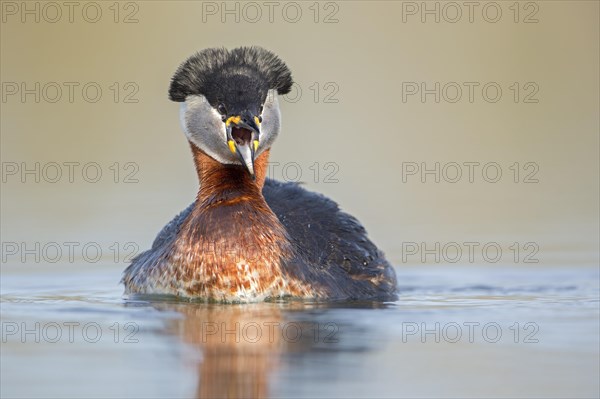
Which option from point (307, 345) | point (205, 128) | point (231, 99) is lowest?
point (307, 345)

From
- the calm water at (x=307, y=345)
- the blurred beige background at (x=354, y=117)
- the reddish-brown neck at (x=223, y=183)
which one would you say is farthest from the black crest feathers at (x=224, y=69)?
the blurred beige background at (x=354, y=117)

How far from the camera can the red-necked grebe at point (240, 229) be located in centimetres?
1310

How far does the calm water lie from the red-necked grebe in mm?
310

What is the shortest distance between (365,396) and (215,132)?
532 cm

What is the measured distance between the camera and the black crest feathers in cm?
1354

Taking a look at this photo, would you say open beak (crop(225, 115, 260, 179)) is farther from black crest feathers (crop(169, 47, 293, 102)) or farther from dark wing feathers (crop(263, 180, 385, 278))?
dark wing feathers (crop(263, 180, 385, 278))

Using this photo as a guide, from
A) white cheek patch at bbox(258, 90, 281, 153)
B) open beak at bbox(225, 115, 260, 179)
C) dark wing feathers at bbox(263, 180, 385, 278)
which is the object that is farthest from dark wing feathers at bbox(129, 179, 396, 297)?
open beak at bbox(225, 115, 260, 179)

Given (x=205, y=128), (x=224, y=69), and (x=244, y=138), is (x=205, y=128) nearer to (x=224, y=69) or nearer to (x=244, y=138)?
(x=244, y=138)

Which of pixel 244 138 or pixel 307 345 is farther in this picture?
pixel 244 138

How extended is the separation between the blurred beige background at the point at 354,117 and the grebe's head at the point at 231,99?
12.3 ft

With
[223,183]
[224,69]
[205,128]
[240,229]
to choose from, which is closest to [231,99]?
[224,69]

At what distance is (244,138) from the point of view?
529 inches

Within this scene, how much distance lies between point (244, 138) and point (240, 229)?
839 millimetres

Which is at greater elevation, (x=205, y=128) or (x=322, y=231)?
(x=205, y=128)
